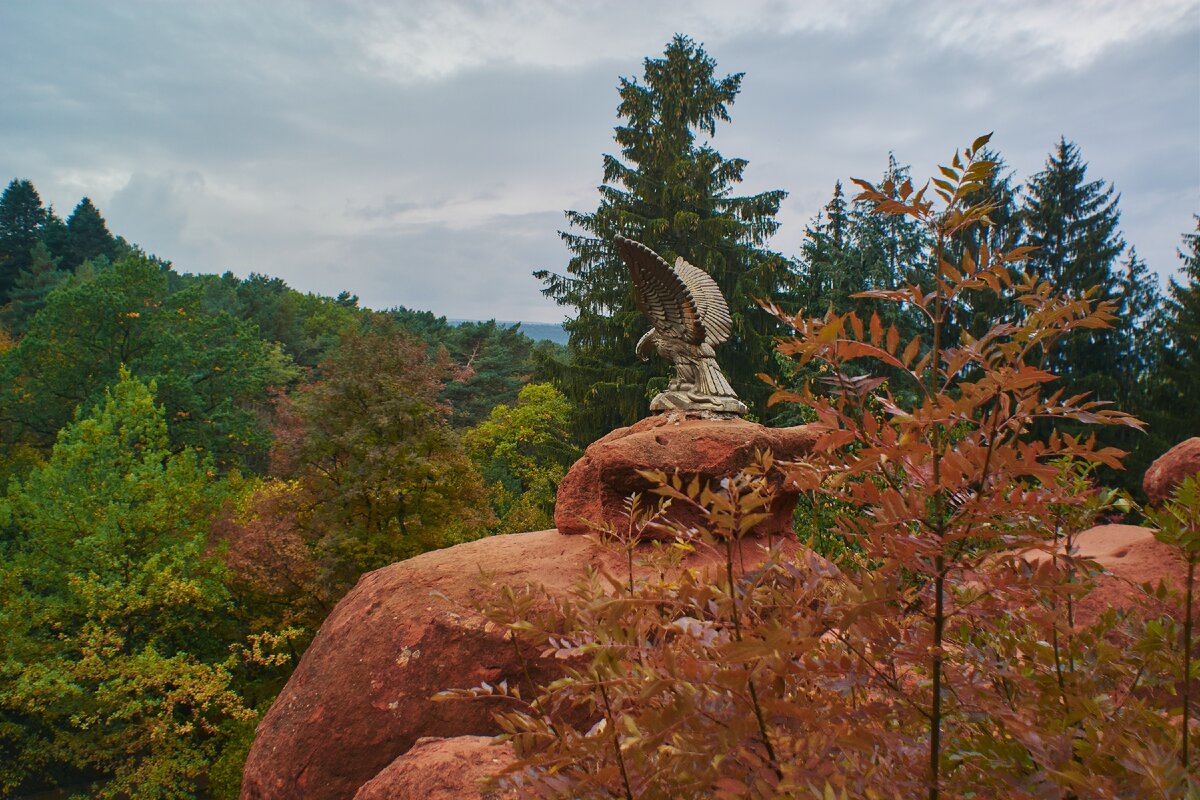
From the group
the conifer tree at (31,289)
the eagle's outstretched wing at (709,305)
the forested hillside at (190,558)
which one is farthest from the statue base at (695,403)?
the conifer tree at (31,289)

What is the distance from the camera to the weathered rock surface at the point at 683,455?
637 centimetres

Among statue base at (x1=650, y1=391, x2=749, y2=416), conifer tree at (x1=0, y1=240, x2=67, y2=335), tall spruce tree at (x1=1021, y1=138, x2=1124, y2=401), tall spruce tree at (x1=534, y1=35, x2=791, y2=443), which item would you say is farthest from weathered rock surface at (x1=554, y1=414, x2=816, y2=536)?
conifer tree at (x1=0, y1=240, x2=67, y2=335)

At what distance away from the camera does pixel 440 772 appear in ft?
7.63

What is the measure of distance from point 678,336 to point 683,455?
1.72m

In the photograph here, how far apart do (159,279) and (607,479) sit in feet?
62.8

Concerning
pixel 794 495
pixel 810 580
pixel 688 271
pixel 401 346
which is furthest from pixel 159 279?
pixel 810 580

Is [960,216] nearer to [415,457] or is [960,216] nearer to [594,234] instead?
[415,457]

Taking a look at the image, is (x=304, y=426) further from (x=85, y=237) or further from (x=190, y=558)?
(x=85, y=237)

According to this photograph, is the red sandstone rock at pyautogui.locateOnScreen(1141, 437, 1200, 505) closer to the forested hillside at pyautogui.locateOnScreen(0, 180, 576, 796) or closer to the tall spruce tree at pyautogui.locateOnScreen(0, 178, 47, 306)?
the forested hillside at pyautogui.locateOnScreen(0, 180, 576, 796)

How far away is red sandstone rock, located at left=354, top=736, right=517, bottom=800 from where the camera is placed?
2.25 m

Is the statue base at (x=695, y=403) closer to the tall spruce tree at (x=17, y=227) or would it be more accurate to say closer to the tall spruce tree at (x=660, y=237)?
the tall spruce tree at (x=660, y=237)

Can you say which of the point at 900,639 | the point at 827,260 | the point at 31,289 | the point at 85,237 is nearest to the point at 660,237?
the point at 827,260

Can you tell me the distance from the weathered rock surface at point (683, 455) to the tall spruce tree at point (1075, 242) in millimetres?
16283

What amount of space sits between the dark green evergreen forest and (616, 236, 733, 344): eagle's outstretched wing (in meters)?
2.24
